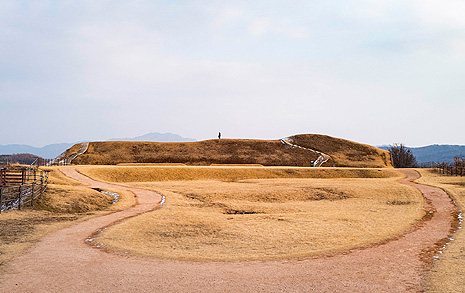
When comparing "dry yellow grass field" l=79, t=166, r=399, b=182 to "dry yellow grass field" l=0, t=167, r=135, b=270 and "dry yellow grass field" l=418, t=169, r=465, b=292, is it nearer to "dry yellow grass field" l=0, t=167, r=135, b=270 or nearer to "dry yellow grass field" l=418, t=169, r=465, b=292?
"dry yellow grass field" l=0, t=167, r=135, b=270

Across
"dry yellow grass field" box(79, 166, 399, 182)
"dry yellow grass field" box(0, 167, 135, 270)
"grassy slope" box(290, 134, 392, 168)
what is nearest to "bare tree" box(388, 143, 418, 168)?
"grassy slope" box(290, 134, 392, 168)

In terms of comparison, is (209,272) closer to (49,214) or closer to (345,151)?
(49,214)

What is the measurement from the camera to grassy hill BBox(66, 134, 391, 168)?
57.5 m

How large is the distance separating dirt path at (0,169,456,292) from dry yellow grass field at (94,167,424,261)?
3.04ft

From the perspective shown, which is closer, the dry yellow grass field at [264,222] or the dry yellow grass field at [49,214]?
the dry yellow grass field at [264,222]

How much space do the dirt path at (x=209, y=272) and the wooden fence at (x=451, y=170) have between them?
37.1m

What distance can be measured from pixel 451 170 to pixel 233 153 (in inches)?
1285

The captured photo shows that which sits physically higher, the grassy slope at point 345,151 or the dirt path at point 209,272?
the grassy slope at point 345,151

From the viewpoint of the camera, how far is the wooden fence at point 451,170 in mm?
42594

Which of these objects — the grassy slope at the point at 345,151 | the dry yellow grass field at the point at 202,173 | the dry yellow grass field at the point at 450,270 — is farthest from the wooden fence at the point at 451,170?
the dry yellow grass field at the point at 450,270

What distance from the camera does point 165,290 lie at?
7738mm

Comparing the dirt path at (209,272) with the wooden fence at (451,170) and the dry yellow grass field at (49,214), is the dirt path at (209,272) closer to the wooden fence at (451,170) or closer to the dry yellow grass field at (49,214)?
the dry yellow grass field at (49,214)

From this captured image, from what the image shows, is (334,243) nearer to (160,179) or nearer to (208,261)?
(208,261)

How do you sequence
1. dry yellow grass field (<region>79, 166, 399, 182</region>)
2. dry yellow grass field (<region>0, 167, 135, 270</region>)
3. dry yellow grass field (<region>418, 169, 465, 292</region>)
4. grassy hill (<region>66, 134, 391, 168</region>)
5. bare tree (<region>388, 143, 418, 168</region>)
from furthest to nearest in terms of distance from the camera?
bare tree (<region>388, 143, 418, 168</region>)
grassy hill (<region>66, 134, 391, 168</region>)
dry yellow grass field (<region>79, 166, 399, 182</region>)
dry yellow grass field (<region>0, 167, 135, 270</region>)
dry yellow grass field (<region>418, 169, 465, 292</region>)
